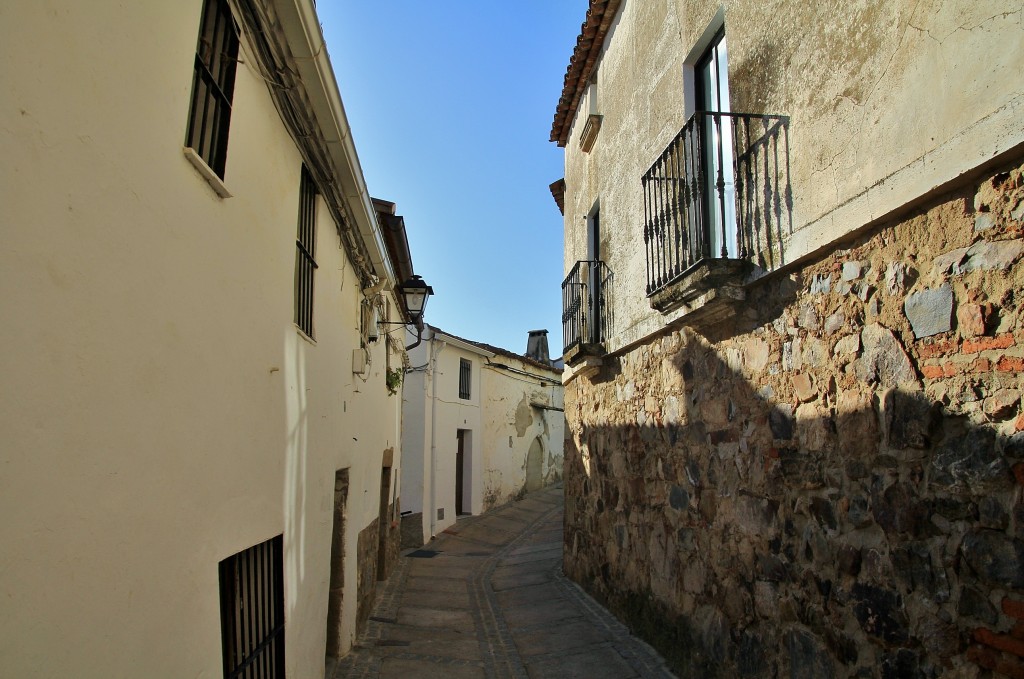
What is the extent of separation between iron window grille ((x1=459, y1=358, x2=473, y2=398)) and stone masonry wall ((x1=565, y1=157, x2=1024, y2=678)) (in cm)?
1086

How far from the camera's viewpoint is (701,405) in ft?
16.6

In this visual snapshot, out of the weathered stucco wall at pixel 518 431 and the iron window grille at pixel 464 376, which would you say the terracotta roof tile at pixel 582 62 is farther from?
the weathered stucco wall at pixel 518 431

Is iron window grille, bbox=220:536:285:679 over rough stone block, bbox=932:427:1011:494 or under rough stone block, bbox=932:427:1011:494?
under

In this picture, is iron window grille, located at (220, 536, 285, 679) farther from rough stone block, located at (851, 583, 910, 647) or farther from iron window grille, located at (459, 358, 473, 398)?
iron window grille, located at (459, 358, 473, 398)

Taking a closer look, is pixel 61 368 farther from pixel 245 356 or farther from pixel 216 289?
pixel 245 356

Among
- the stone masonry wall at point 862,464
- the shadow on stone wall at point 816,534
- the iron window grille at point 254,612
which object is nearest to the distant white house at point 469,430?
the shadow on stone wall at point 816,534

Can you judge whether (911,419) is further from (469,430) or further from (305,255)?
(469,430)

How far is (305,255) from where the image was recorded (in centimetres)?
459

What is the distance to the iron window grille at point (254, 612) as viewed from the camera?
302 cm

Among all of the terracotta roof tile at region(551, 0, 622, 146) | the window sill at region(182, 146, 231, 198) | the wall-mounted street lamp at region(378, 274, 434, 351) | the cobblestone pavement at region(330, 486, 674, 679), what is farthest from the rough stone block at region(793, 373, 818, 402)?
the wall-mounted street lamp at region(378, 274, 434, 351)

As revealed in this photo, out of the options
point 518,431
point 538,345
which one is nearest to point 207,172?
point 518,431

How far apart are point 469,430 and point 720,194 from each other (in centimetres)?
1306

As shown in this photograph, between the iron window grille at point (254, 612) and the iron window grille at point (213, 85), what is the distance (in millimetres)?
1729

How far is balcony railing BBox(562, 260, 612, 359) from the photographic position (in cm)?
769
